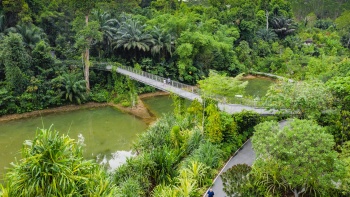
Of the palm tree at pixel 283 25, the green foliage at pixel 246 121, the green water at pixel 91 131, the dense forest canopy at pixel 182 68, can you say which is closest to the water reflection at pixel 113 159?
the green water at pixel 91 131

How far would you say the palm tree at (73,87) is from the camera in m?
24.8

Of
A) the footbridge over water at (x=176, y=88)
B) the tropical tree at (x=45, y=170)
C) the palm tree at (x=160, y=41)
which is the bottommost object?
the footbridge over water at (x=176, y=88)

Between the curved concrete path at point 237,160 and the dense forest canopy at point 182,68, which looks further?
the dense forest canopy at point 182,68

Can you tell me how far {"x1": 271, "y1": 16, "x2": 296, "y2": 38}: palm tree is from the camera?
154 ft

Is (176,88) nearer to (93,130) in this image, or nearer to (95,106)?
(93,130)

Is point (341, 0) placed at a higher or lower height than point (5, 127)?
higher

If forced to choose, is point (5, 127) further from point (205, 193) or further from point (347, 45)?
point (347, 45)

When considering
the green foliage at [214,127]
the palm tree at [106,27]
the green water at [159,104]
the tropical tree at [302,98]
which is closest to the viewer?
the tropical tree at [302,98]

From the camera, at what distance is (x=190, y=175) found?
1200cm

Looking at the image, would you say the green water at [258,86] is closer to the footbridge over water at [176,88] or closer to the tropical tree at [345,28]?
the footbridge over water at [176,88]

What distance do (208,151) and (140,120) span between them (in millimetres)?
10555

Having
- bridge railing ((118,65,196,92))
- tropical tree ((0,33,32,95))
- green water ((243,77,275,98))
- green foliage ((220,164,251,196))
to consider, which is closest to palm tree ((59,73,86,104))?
tropical tree ((0,33,32,95))

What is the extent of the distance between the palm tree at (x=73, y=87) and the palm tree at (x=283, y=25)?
114 feet

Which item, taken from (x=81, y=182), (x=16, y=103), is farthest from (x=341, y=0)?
(x=81, y=182)
